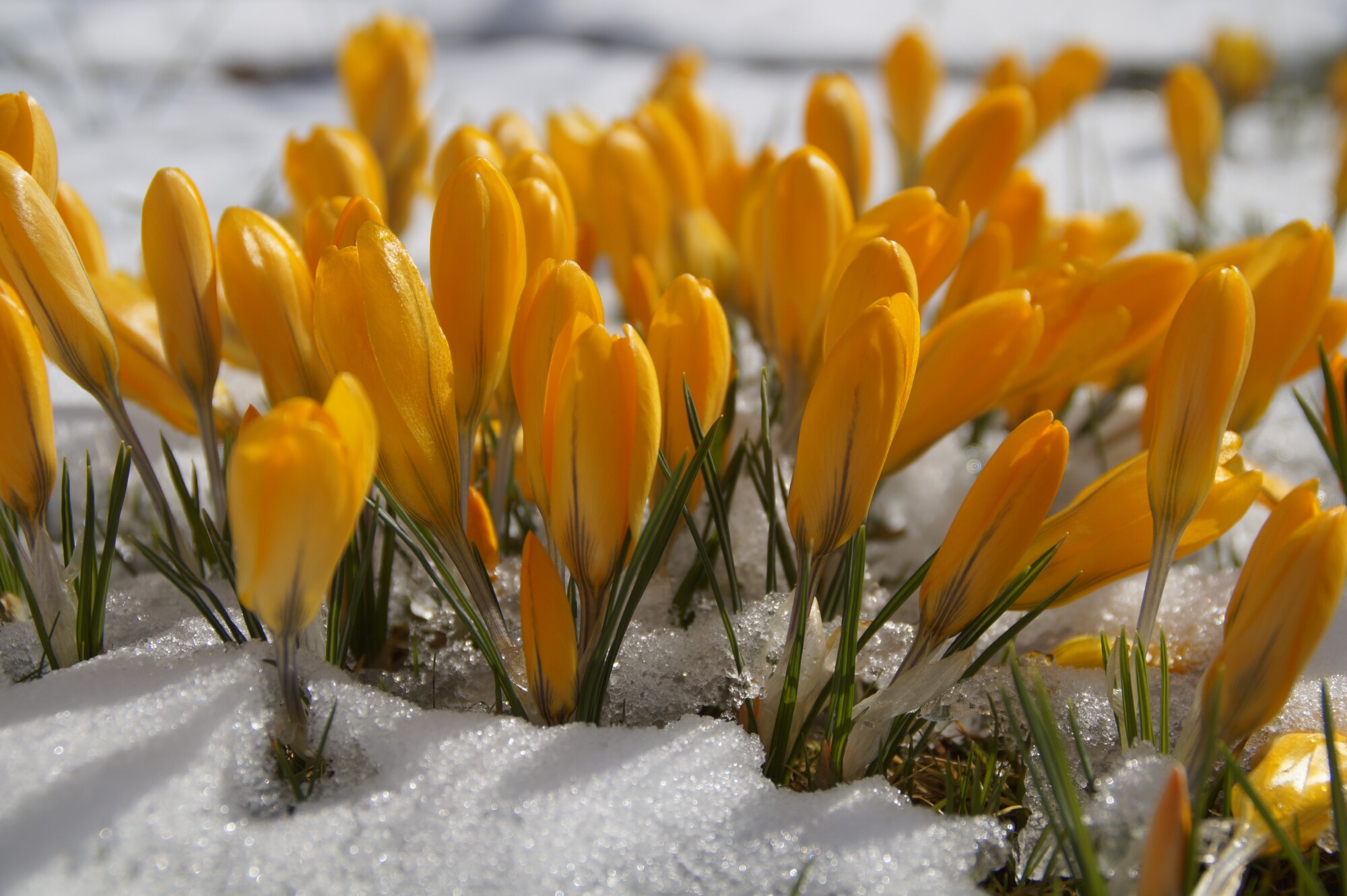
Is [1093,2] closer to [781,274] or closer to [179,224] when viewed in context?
[781,274]

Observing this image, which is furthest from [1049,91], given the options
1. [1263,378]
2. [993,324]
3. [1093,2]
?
[1093,2]

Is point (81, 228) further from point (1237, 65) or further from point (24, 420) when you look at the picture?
point (1237, 65)

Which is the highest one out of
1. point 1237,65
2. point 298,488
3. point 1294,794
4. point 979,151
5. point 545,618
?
point 1237,65

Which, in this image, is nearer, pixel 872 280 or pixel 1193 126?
pixel 872 280

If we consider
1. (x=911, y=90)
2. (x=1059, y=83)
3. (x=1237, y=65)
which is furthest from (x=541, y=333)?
(x=1237, y=65)

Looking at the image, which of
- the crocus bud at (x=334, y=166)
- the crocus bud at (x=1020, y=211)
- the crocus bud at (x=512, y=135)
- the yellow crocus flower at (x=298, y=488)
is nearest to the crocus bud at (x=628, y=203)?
the crocus bud at (x=512, y=135)

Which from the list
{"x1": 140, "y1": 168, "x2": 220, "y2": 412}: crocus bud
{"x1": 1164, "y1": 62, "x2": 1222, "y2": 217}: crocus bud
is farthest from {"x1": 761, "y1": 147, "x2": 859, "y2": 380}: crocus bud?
{"x1": 1164, "y1": 62, "x2": 1222, "y2": 217}: crocus bud
